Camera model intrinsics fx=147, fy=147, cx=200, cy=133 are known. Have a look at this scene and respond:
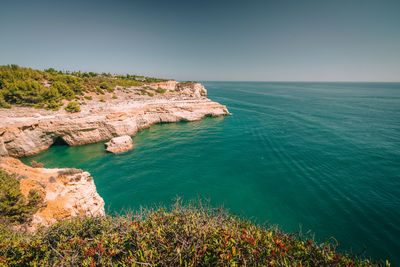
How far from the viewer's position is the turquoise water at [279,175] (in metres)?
9.91

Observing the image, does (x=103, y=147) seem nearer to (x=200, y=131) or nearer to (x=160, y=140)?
(x=160, y=140)

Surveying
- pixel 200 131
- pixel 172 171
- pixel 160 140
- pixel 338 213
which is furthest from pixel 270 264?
pixel 200 131

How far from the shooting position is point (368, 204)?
10.9 m

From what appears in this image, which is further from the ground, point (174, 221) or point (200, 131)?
point (174, 221)

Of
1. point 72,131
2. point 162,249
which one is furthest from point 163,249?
point 72,131

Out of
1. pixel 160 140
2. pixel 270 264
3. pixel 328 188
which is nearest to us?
pixel 270 264

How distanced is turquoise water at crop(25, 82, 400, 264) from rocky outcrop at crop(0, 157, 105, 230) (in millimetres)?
1635

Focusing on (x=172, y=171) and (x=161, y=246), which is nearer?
(x=161, y=246)

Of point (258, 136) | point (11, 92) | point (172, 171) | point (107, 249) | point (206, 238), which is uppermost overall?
point (11, 92)

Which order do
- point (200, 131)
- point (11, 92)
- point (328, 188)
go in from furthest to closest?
1. point (200, 131)
2. point (11, 92)
3. point (328, 188)

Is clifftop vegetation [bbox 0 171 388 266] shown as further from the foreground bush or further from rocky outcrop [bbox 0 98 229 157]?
rocky outcrop [bbox 0 98 229 157]

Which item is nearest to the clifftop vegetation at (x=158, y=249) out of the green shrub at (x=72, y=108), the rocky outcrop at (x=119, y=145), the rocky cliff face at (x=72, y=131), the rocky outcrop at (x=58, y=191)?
the rocky cliff face at (x=72, y=131)

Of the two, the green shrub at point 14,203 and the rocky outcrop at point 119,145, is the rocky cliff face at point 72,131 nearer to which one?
the green shrub at point 14,203

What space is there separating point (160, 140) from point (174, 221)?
62.7 feet
